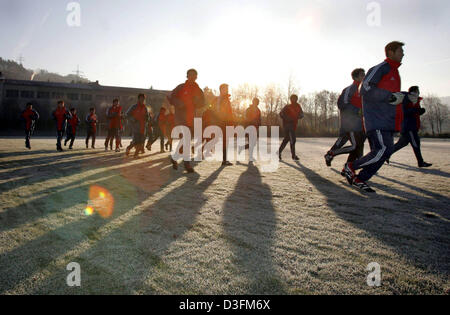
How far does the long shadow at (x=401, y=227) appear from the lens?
1.92 metres

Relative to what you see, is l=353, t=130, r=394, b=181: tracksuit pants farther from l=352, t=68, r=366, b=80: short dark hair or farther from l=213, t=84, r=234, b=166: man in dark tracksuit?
l=213, t=84, r=234, b=166: man in dark tracksuit

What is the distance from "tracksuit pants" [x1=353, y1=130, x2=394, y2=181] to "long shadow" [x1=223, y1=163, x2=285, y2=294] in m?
1.67

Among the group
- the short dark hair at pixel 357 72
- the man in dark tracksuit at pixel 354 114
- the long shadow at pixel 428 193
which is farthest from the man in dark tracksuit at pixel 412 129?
the long shadow at pixel 428 193

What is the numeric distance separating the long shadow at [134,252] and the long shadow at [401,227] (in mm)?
1652

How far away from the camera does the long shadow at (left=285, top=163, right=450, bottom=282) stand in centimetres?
192

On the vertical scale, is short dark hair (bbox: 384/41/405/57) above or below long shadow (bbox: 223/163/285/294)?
above

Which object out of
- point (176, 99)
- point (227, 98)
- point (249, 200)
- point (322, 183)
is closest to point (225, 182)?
point (249, 200)

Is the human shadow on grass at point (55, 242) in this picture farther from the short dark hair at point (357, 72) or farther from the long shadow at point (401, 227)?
the short dark hair at point (357, 72)

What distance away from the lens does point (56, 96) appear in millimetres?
53781

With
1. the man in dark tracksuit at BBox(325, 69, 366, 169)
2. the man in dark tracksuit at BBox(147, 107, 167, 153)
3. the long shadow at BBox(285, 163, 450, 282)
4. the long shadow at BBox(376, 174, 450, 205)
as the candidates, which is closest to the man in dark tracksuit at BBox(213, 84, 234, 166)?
the man in dark tracksuit at BBox(325, 69, 366, 169)

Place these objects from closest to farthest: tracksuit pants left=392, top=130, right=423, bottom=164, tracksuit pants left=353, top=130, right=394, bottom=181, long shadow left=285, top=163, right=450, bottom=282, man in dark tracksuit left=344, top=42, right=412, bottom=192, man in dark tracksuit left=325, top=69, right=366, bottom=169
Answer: long shadow left=285, top=163, right=450, bottom=282 < man in dark tracksuit left=344, top=42, right=412, bottom=192 < tracksuit pants left=353, top=130, right=394, bottom=181 < man in dark tracksuit left=325, top=69, right=366, bottom=169 < tracksuit pants left=392, top=130, right=423, bottom=164

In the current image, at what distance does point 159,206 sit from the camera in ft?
10.4

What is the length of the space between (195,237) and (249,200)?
4.81 feet
